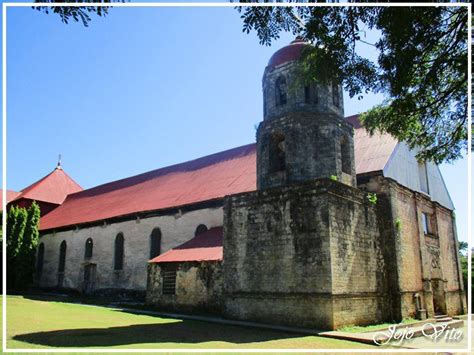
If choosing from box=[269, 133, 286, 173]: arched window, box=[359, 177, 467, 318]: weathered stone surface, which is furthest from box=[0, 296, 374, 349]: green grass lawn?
box=[359, 177, 467, 318]: weathered stone surface

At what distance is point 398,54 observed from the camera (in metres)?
7.83

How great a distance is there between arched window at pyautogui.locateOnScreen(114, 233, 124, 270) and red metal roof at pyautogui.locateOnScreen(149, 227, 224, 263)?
6190mm

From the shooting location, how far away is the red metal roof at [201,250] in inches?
656

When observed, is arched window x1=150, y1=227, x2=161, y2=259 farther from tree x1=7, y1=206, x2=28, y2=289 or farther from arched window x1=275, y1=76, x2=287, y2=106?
tree x1=7, y1=206, x2=28, y2=289

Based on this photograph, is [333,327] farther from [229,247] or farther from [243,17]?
[243,17]

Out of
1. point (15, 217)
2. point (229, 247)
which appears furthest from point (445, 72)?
point (15, 217)

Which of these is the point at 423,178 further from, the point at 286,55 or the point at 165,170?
the point at 165,170

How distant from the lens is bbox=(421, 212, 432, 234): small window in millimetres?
19250

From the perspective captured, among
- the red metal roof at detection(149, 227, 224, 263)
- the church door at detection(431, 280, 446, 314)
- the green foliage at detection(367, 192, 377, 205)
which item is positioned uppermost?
the green foliage at detection(367, 192, 377, 205)

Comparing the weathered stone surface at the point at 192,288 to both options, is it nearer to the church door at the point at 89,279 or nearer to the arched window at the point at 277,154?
the arched window at the point at 277,154

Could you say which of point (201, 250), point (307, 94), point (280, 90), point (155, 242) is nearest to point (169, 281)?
point (201, 250)

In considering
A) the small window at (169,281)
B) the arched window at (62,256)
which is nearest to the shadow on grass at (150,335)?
the small window at (169,281)

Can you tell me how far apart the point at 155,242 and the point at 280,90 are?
36.8ft

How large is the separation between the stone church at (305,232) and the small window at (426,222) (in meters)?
0.06
